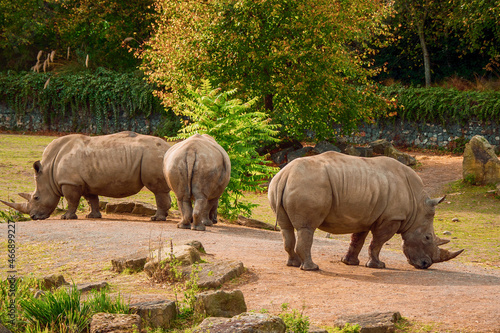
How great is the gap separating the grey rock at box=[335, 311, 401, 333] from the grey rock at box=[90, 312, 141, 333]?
194 cm

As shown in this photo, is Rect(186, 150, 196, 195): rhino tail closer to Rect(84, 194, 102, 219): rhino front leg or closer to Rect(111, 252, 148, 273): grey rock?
Rect(84, 194, 102, 219): rhino front leg

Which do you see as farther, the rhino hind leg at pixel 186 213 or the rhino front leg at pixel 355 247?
the rhino hind leg at pixel 186 213

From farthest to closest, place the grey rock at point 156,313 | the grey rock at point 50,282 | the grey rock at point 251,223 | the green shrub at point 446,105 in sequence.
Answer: the green shrub at point 446,105, the grey rock at point 251,223, the grey rock at point 50,282, the grey rock at point 156,313

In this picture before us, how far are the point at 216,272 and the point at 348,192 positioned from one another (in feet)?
8.20

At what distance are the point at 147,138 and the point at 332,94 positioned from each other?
1240 centimetres

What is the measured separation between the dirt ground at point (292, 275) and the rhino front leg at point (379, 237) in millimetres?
200

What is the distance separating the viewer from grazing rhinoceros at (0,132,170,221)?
551 inches

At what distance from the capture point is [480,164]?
2222 centimetres

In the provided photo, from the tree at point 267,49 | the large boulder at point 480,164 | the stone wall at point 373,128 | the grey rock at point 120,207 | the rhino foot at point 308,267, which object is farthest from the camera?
the stone wall at point 373,128

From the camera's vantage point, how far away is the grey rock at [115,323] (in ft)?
20.1

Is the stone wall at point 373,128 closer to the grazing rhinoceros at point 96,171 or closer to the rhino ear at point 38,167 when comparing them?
Answer: the grazing rhinoceros at point 96,171

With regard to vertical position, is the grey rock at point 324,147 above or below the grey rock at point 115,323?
above

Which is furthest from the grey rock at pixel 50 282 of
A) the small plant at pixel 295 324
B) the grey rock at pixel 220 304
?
the small plant at pixel 295 324

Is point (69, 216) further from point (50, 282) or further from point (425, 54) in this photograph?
point (425, 54)
